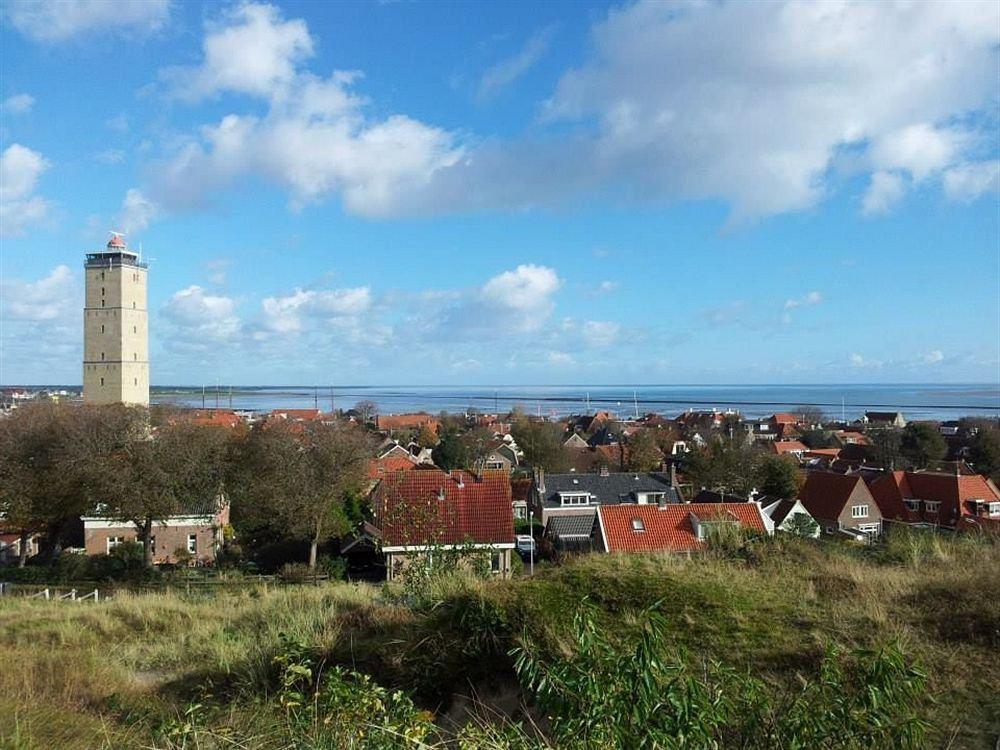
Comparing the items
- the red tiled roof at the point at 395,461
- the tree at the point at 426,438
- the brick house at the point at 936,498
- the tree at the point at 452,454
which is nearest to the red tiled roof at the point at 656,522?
the brick house at the point at 936,498

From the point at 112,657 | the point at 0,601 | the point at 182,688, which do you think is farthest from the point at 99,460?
the point at 182,688

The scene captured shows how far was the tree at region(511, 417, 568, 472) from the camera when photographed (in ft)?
162

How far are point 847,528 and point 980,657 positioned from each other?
2914 centimetres

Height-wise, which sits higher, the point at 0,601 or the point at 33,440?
the point at 33,440

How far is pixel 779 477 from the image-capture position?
126 feet

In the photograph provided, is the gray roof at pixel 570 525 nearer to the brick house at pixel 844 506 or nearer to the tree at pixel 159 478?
the brick house at pixel 844 506

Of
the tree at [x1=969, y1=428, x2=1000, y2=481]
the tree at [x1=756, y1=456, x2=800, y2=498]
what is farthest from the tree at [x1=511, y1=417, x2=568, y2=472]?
the tree at [x1=969, y1=428, x2=1000, y2=481]

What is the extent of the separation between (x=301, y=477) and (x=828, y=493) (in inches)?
943

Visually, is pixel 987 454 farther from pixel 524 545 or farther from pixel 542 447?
pixel 524 545

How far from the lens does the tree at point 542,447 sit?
49250mm

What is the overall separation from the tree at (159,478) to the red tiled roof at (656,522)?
14.6 meters

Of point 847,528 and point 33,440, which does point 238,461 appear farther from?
point 847,528

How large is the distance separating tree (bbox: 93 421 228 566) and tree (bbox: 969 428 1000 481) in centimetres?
4175

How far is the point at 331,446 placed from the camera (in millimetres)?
27562
